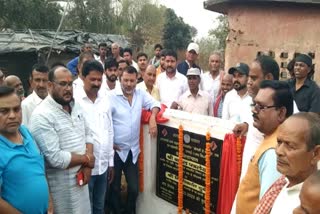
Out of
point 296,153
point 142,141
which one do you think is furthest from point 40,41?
point 296,153

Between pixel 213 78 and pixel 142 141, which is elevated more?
pixel 213 78

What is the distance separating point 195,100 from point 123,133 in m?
1.21

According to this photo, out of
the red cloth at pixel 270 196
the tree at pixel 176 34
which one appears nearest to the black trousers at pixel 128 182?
the red cloth at pixel 270 196

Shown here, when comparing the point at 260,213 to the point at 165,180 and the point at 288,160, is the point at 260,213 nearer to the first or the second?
the point at 288,160

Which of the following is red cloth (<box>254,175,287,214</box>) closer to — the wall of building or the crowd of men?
the crowd of men

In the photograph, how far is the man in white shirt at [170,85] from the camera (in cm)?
626

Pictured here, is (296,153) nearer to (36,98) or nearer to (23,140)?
(23,140)

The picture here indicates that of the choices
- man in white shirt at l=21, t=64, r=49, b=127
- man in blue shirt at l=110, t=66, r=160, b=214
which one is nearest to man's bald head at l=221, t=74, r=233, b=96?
man in blue shirt at l=110, t=66, r=160, b=214

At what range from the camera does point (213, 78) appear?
6.58 metres

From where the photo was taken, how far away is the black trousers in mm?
4938

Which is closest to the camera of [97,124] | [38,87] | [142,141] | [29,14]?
[97,124]

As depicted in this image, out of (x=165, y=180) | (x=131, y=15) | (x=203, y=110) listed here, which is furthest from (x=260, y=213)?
(x=131, y=15)

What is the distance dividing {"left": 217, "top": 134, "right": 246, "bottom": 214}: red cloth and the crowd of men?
0.68ft

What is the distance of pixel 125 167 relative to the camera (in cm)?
498
